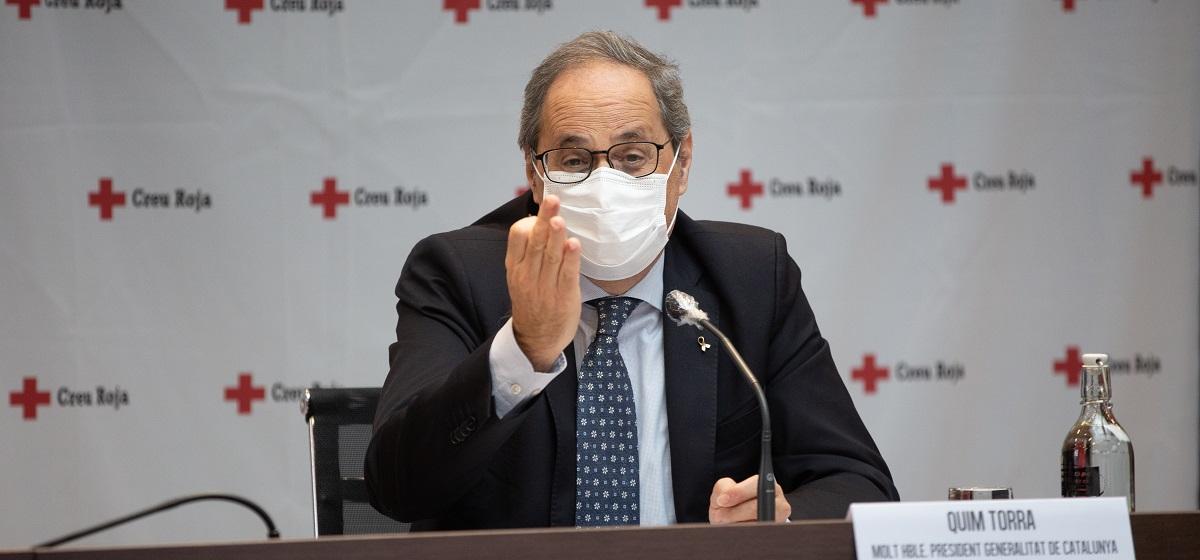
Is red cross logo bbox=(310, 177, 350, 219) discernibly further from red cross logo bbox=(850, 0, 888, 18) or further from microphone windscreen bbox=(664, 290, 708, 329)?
microphone windscreen bbox=(664, 290, 708, 329)

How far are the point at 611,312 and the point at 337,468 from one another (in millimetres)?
670

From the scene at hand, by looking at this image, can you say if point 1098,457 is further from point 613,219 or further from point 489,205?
point 489,205

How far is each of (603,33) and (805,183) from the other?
4.15 feet

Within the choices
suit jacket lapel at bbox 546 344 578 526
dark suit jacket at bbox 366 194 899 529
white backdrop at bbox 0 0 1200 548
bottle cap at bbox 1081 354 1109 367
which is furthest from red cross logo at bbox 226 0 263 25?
bottle cap at bbox 1081 354 1109 367

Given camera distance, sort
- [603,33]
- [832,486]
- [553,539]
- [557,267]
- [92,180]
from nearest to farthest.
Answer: [553,539] < [557,267] < [832,486] < [603,33] < [92,180]

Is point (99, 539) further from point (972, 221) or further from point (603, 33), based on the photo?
point (972, 221)

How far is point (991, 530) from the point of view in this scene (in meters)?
1.28

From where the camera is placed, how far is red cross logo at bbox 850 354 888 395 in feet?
11.3

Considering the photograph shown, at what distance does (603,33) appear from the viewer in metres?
2.33

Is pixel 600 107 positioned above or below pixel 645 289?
above

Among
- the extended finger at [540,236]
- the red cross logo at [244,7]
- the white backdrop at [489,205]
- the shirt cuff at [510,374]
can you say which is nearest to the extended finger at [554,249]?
the extended finger at [540,236]

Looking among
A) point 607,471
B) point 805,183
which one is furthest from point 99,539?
point 805,183

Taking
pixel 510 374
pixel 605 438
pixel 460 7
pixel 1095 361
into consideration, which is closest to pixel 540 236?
pixel 510 374

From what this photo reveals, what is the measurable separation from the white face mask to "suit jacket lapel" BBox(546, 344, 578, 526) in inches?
8.2
